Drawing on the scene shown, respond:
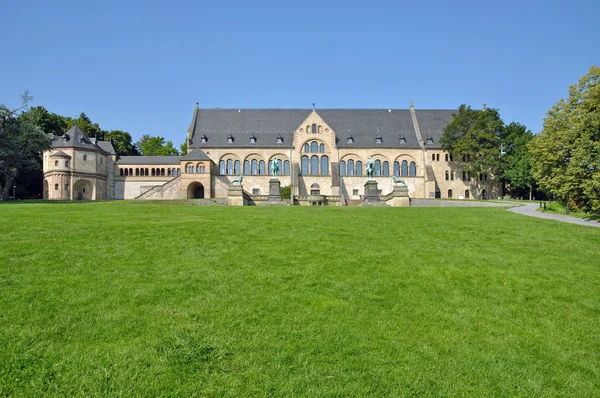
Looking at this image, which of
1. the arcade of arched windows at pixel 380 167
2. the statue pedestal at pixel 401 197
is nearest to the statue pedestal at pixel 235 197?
the statue pedestal at pixel 401 197

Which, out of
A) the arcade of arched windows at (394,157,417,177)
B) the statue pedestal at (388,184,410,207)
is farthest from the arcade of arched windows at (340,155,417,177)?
the statue pedestal at (388,184,410,207)

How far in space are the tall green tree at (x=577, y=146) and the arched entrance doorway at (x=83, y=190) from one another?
5371cm

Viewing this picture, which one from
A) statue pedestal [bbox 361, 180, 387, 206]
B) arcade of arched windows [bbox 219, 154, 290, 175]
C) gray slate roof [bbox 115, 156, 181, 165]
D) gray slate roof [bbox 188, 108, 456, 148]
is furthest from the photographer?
gray slate roof [bbox 115, 156, 181, 165]

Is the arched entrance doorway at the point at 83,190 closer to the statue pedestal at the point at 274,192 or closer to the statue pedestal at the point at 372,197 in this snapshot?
the statue pedestal at the point at 274,192

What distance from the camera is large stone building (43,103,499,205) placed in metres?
53.4

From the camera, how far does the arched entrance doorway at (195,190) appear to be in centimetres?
5299

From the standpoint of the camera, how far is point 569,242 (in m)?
12.7

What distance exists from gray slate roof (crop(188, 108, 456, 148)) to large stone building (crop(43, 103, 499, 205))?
0.15 meters

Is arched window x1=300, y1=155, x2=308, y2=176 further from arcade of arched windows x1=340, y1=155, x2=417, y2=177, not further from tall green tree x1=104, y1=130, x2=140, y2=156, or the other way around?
tall green tree x1=104, y1=130, x2=140, y2=156

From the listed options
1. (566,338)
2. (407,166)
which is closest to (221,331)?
(566,338)

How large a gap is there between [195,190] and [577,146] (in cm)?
4470

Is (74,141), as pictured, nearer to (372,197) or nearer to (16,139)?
(16,139)

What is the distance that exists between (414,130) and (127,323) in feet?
191

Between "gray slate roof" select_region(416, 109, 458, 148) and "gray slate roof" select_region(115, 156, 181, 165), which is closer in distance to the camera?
"gray slate roof" select_region(416, 109, 458, 148)
